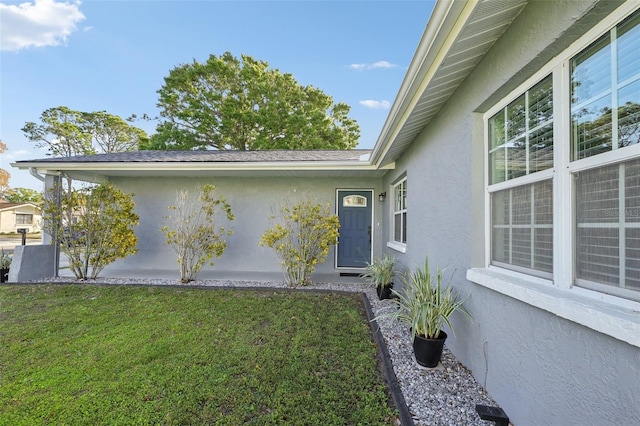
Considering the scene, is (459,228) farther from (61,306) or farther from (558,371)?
(61,306)

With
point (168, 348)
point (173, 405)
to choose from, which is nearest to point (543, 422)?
point (173, 405)

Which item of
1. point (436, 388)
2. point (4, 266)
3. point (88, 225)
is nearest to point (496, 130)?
point (436, 388)

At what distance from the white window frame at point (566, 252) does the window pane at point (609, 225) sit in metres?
0.05

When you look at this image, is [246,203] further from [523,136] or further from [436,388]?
[523,136]

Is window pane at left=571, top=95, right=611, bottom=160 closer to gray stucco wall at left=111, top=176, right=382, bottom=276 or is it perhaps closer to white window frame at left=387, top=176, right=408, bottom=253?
white window frame at left=387, top=176, right=408, bottom=253

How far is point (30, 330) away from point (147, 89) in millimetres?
17531

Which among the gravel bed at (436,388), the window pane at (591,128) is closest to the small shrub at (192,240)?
the gravel bed at (436,388)

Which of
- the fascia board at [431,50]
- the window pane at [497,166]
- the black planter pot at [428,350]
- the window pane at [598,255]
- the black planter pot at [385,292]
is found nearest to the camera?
the window pane at [598,255]

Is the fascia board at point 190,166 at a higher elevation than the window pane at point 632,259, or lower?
higher

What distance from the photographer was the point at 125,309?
15.3ft

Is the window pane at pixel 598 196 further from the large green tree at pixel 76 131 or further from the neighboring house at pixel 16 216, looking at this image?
the neighboring house at pixel 16 216

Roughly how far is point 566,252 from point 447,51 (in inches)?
65.2

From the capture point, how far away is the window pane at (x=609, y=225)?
135 centimetres

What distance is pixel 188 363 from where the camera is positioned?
2.96m
